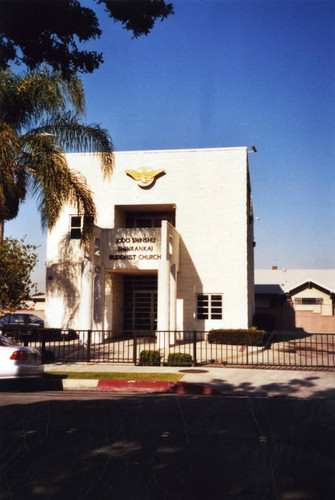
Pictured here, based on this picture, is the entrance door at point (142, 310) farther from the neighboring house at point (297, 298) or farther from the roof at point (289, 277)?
the roof at point (289, 277)

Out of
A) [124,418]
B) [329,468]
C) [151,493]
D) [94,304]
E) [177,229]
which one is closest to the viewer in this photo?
[151,493]

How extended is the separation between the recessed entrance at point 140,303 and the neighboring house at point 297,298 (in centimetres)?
946

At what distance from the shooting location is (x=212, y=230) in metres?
25.7

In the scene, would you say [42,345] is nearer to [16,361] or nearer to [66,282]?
[16,361]

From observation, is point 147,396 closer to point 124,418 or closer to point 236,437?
point 124,418

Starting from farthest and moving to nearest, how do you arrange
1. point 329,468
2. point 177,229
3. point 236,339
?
point 177,229, point 236,339, point 329,468

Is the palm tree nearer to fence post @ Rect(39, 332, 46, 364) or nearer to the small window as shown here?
fence post @ Rect(39, 332, 46, 364)

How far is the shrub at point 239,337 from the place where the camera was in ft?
69.6

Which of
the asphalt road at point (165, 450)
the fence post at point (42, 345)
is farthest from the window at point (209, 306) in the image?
the asphalt road at point (165, 450)

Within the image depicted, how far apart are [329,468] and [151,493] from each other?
6.99 feet

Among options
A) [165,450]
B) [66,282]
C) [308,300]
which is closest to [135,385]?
[165,450]

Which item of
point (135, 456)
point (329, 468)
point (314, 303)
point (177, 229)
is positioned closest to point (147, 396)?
point (135, 456)

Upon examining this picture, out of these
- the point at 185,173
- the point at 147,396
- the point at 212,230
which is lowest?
the point at 147,396

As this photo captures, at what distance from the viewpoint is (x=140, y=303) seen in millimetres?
27938
